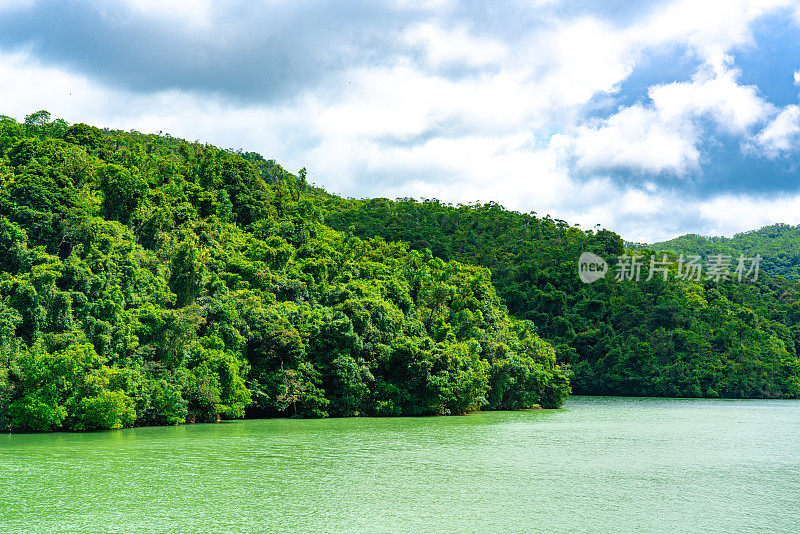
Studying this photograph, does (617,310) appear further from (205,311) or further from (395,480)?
(395,480)

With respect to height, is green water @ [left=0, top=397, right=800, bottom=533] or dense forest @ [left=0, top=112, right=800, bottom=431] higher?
dense forest @ [left=0, top=112, right=800, bottom=431]

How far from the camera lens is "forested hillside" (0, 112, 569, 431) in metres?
25.3

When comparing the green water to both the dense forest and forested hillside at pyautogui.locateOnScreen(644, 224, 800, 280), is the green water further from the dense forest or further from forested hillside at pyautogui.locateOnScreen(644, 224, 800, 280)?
forested hillside at pyautogui.locateOnScreen(644, 224, 800, 280)

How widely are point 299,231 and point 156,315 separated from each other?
65.3 feet

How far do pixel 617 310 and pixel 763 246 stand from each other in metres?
36.5

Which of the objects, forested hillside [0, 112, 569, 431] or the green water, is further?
forested hillside [0, 112, 569, 431]

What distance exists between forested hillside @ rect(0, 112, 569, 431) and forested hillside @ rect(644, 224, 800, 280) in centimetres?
4523

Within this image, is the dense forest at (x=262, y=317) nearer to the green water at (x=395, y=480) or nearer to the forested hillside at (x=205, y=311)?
the forested hillside at (x=205, y=311)

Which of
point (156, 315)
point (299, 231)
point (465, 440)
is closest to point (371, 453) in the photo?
point (465, 440)

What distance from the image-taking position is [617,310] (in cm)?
6325

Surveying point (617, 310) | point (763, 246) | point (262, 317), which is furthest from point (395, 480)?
point (763, 246)

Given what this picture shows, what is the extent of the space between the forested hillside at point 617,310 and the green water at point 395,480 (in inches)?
1201

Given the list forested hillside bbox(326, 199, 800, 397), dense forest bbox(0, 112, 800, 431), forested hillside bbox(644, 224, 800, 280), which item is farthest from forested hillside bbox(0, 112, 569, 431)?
forested hillside bbox(644, 224, 800, 280)

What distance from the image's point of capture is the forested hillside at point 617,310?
57.2 m
